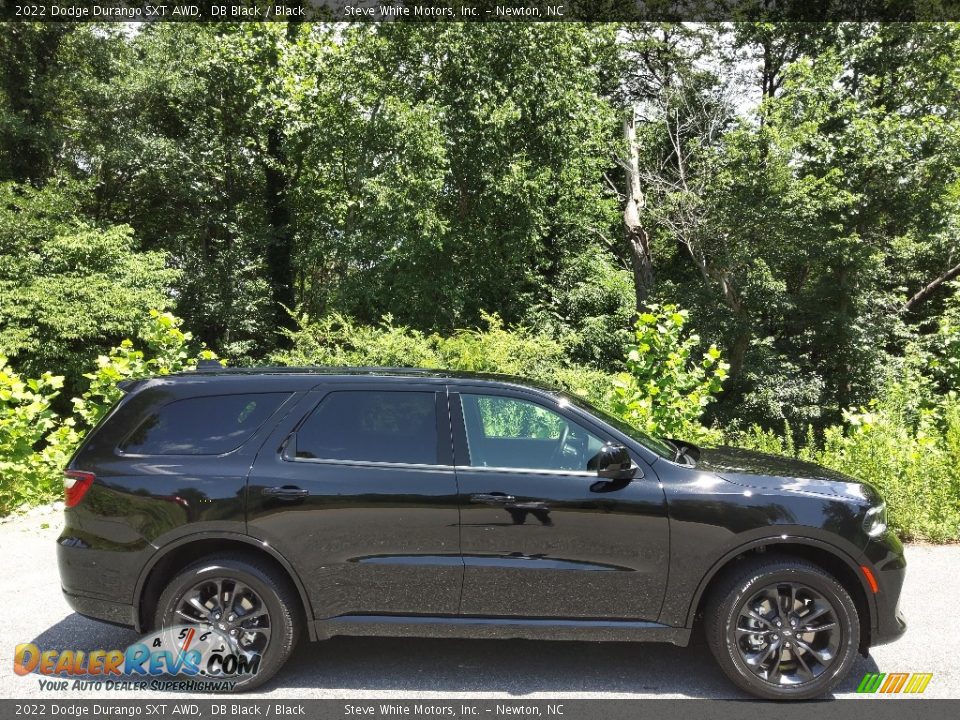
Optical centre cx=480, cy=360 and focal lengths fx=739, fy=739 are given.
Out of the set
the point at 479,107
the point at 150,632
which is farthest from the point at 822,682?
the point at 479,107

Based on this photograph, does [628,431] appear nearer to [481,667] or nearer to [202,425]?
[481,667]

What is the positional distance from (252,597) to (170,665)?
2.04ft

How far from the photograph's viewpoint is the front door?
4.00 m

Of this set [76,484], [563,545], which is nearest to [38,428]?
[76,484]

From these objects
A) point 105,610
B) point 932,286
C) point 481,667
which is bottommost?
point 481,667

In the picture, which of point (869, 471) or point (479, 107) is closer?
point (869, 471)

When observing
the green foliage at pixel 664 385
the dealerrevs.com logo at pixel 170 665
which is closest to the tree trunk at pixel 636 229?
the green foliage at pixel 664 385

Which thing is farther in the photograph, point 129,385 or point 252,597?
point 129,385

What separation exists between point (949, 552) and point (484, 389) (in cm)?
486

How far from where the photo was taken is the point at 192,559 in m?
4.19

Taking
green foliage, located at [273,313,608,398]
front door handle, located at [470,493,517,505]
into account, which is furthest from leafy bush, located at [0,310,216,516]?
front door handle, located at [470,493,517,505]

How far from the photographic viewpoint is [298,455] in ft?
13.8

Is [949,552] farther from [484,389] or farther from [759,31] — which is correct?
[759,31]

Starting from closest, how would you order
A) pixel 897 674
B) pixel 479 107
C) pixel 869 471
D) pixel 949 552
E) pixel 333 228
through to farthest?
pixel 897 674
pixel 949 552
pixel 869 471
pixel 479 107
pixel 333 228
